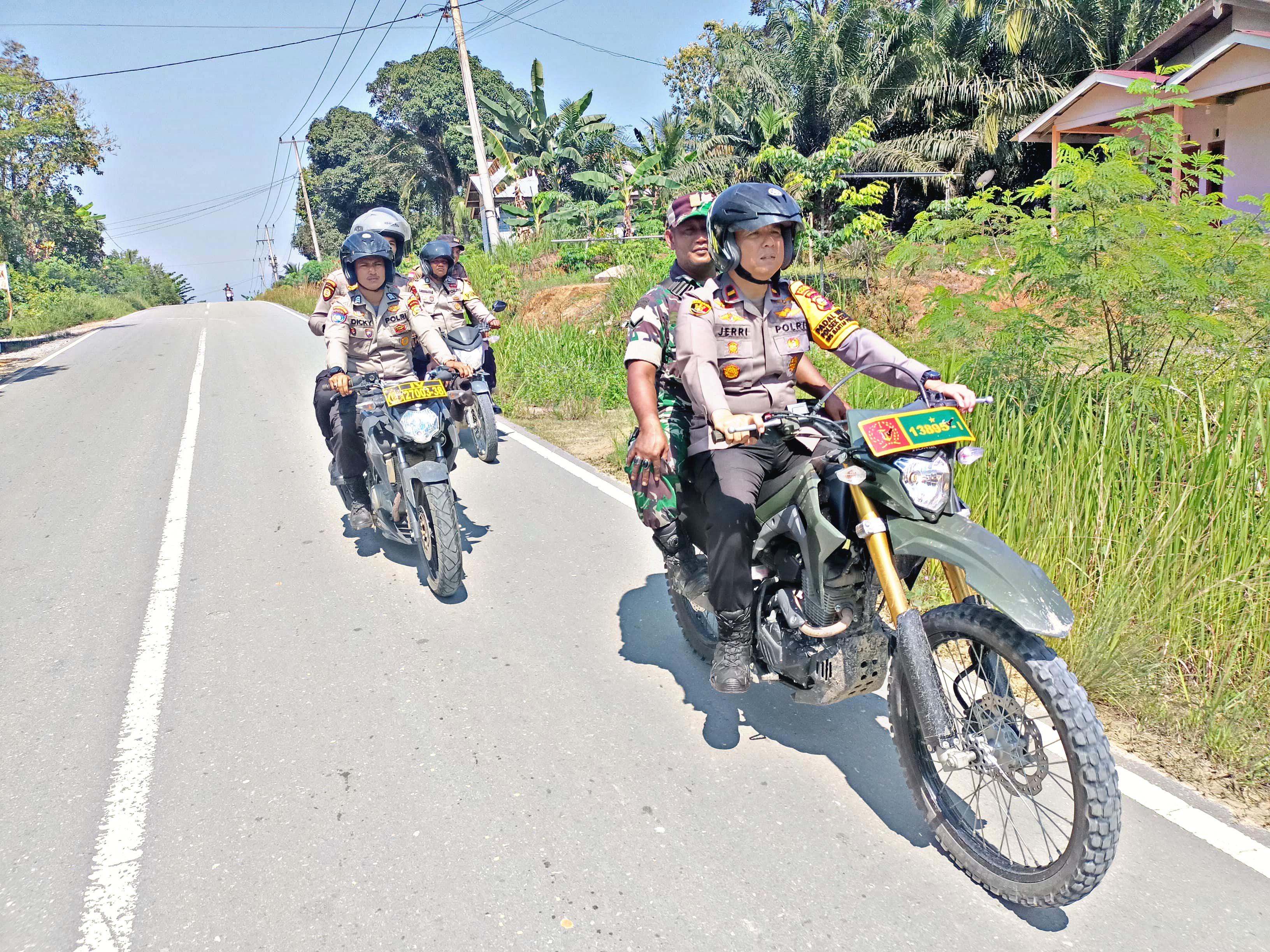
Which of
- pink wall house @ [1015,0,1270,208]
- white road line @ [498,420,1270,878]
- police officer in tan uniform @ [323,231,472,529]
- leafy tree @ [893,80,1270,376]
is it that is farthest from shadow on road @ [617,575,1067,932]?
pink wall house @ [1015,0,1270,208]

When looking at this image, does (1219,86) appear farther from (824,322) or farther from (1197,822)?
(1197,822)

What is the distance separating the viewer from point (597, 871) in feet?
9.49

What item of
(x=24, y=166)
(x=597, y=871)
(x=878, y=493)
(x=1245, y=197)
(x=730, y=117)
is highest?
(x=24, y=166)

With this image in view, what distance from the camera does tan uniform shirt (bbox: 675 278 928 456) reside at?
3354mm

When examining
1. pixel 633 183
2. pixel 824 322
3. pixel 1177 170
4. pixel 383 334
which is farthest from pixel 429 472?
pixel 633 183

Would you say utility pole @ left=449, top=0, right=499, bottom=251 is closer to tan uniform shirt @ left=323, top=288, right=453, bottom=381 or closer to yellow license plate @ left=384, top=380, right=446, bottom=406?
tan uniform shirt @ left=323, top=288, right=453, bottom=381

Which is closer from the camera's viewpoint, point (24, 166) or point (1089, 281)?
point (1089, 281)

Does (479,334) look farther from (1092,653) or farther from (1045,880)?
(1045,880)

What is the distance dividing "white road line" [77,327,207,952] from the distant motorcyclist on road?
149 inches

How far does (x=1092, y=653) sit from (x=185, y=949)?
134 inches

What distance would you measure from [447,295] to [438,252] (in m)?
0.44

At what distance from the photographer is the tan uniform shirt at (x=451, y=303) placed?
9.02 m

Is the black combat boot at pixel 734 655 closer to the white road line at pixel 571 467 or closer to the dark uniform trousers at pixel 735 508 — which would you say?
the dark uniform trousers at pixel 735 508

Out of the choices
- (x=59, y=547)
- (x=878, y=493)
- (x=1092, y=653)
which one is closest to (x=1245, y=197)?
(x=1092, y=653)
